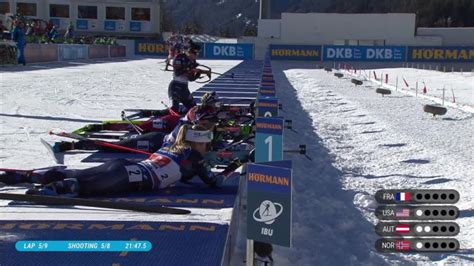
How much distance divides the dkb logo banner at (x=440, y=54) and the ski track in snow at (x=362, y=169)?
30744 millimetres

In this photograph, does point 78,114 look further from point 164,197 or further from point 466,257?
point 466,257

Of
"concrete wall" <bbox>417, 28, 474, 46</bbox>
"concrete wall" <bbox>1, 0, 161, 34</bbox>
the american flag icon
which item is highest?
"concrete wall" <bbox>1, 0, 161, 34</bbox>

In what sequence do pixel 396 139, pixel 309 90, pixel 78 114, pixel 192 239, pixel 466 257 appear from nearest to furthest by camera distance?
1. pixel 192 239
2. pixel 466 257
3. pixel 396 139
4. pixel 78 114
5. pixel 309 90

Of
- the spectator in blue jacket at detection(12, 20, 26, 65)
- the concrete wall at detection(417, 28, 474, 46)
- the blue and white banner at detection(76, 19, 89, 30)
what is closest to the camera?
the spectator in blue jacket at detection(12, 20, 26, 65)

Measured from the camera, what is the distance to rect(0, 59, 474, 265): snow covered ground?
20.1 feet

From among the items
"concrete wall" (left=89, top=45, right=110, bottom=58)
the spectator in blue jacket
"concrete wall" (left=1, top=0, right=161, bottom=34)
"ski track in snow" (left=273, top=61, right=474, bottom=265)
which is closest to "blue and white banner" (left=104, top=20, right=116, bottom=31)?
"concrete wall" (left=1, top=0, right=161, bottom=34)

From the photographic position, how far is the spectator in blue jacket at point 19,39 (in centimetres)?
2675

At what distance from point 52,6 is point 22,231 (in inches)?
2699

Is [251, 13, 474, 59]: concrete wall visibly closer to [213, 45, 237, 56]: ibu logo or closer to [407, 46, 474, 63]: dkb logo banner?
[213, 45, 237, 56]: ibu logo

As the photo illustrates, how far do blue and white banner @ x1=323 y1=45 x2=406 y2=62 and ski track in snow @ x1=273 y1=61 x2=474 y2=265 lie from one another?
29.6 meters

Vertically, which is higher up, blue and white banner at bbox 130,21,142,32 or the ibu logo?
blue and white banner at bbox 130,21,142,32

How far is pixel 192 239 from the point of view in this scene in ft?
16.3

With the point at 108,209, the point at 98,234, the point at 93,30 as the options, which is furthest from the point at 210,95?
the point at 93,30

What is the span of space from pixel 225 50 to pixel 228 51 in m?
0.54
